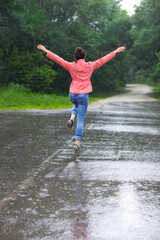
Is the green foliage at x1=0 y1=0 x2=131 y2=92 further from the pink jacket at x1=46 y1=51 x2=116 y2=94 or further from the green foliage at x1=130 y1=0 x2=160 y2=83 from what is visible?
the pink jacket at x1=46 y1=51 x2=116 y2=94

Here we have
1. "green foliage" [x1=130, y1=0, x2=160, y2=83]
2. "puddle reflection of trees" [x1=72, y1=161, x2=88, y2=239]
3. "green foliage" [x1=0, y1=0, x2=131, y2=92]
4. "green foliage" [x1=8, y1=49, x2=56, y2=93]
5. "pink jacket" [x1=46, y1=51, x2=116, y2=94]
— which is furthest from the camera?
"green foliage" [x1=130, y1=0, x2=160, y2=83]

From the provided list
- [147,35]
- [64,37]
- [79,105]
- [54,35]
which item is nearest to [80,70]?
[79,105]

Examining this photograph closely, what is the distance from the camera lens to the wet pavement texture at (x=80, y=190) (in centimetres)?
348

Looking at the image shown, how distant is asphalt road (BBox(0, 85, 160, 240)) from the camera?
3.48m

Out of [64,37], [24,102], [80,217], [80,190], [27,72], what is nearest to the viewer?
[80,217]

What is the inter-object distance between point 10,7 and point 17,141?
2587cm

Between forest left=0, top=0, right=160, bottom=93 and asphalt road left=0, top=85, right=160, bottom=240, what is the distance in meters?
26.5

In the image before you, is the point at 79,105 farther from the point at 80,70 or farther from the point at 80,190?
the point at 80,190

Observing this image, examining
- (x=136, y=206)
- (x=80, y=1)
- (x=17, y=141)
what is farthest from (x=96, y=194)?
(x=80, y=1)

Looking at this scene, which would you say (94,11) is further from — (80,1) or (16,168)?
(16,168)

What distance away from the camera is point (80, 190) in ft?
15.9

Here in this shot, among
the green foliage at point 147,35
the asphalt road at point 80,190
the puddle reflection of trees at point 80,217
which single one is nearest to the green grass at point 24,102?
the asphalt road at point 80,190

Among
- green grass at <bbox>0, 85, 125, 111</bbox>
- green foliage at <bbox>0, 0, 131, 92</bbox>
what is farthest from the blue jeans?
green foliage at <bbox>0, 0, 131, 92</bbox>

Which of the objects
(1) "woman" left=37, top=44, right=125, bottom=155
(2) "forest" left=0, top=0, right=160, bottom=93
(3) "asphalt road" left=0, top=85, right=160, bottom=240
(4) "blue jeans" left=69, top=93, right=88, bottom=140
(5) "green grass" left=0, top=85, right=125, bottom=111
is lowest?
(5) "green grass" left=0, top=85, right=125, bottom=111
